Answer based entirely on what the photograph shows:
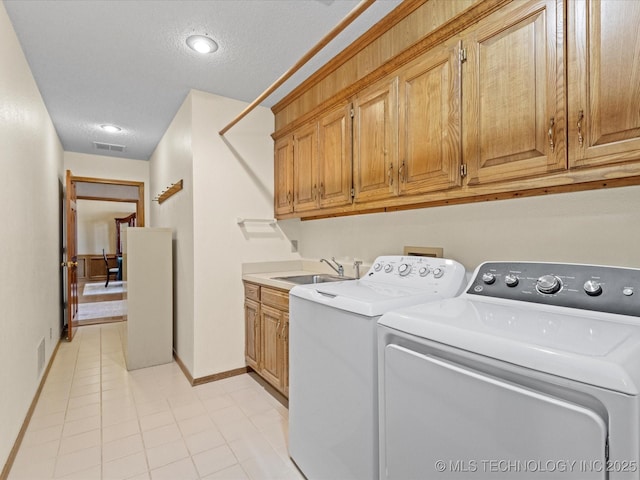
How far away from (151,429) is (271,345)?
920 mm

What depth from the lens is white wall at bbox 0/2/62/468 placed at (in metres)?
1.80

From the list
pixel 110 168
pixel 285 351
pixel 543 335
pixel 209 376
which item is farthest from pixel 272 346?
pixel 110 168

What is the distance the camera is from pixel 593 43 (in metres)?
1.14

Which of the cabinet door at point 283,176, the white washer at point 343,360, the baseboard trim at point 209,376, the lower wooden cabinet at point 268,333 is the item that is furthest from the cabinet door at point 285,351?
the cabinet door at point 283,176

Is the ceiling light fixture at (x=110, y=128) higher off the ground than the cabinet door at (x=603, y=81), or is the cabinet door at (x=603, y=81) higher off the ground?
the ceiling light fixture at (x=110, y=128)

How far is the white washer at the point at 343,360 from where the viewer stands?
1.26 metres

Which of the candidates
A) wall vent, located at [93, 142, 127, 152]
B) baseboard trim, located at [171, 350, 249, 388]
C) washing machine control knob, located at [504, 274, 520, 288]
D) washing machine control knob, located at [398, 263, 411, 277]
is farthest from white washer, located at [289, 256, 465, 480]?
wall vent, located at [93, 142, 127, 152]

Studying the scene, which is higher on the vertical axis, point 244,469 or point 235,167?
point 235,167

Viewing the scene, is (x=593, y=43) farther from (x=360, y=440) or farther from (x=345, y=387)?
(x=360, y=440)

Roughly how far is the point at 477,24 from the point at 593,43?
0.51 meters

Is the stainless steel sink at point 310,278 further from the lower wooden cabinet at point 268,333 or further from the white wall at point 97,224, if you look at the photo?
the white wall at point 97,224

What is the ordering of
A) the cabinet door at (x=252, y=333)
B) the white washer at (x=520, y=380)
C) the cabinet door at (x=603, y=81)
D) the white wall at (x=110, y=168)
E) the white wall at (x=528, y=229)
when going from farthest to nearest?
the white wall at (x=110, y=168), the cabinet door at (x=252, y=333), the white wall at (x=528, y=229), the cabinet door at (x=603, y=81), the white washer at (x=520, y=380)

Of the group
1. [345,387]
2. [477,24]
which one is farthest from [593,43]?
[345,387]

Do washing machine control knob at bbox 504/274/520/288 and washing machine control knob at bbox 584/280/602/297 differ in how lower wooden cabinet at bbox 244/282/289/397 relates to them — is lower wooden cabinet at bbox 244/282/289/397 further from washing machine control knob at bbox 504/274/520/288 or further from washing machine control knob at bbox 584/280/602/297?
washing machine control knob at bbox 584/280/602/297
